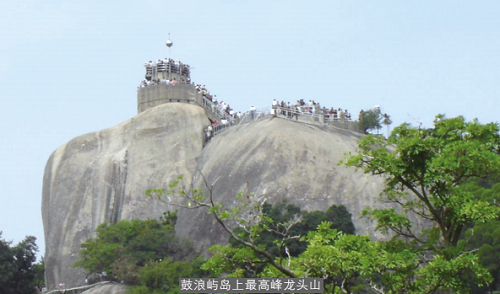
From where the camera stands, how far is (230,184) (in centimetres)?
4572

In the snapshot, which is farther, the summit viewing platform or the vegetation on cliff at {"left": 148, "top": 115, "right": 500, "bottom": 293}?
the summit viewing platform

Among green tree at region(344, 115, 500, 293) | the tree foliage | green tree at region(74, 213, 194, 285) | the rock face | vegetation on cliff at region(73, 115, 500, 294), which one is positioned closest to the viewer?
vegetation on cliff at region(73, 115, 500, 294)

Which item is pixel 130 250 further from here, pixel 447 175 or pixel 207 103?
pixel 447 175

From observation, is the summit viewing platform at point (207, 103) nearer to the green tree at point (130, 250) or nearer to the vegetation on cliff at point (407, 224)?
the green tree at point (130, 250)

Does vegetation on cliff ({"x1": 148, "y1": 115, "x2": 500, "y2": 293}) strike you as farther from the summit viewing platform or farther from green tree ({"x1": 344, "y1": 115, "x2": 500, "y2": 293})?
the summit viewing platform

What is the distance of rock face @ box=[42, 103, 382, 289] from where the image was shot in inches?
1732

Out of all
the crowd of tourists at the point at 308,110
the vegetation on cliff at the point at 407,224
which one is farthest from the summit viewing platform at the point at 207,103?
the vegetation on cliff at the point at 407,224

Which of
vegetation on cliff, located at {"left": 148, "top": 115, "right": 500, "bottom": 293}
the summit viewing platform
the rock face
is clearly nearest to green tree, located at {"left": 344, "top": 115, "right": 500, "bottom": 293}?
vegetation on cliff, located at {"left": 148, "top": 115, "right": 500, "bottom": 293}

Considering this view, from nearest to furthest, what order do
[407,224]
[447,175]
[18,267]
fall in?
[447,175], [407,224], [18,267]

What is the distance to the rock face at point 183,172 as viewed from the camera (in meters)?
44.0

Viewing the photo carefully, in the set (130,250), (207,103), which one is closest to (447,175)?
(130,250)

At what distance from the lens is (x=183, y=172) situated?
166 ft

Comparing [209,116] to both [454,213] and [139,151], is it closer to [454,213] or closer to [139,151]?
[139,151]

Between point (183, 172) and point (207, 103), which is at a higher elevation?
point (207, 103)
